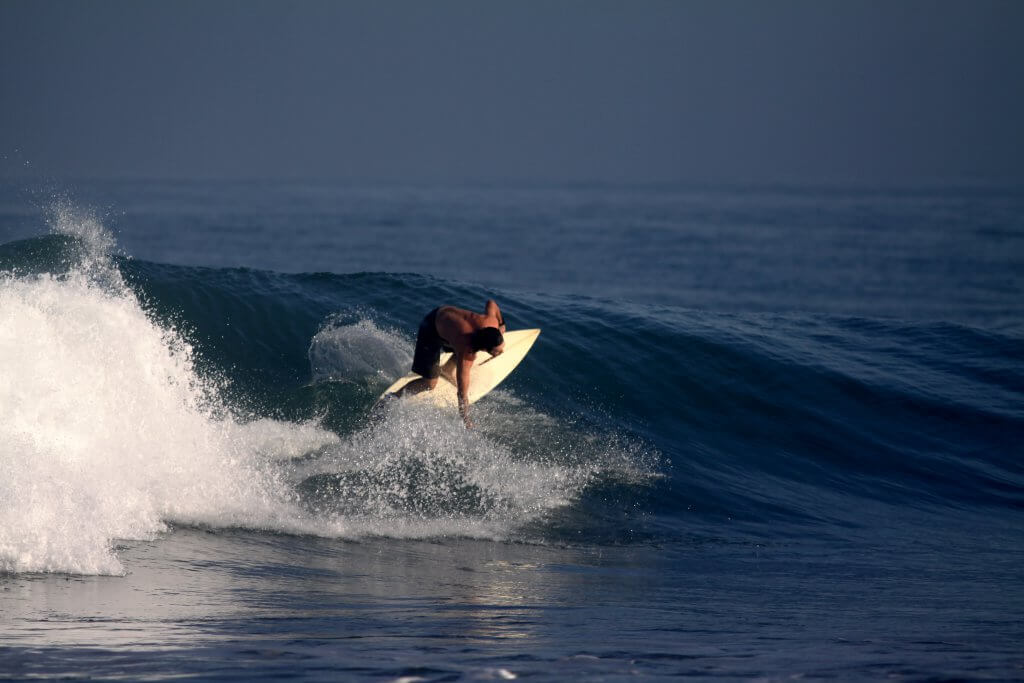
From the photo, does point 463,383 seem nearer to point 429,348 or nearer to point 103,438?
point 429,348

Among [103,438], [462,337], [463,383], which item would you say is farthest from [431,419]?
[103,438]

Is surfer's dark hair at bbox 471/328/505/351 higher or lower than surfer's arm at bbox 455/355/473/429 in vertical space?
higher

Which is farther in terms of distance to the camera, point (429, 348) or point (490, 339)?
point (429, 348)

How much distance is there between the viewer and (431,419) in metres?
9.02

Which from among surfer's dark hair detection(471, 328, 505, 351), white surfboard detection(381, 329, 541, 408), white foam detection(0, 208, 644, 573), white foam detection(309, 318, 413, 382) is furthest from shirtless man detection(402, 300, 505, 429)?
white foam detection(309, 318, 413, 382)

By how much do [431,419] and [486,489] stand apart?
103 centimetres

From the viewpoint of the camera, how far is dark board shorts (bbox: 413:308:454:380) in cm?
887

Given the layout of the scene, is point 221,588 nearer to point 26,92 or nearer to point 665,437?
point 665,437

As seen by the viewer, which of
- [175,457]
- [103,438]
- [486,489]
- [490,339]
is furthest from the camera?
[490,339]

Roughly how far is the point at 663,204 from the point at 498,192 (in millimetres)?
22137

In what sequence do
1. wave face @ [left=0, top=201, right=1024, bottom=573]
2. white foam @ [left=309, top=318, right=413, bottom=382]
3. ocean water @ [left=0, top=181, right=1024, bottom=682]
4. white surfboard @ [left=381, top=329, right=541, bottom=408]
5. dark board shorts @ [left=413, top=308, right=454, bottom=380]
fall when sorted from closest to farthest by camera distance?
ocean water @ [left=0, top=181, right=1024, bottom=682]
wave face @ [left=0, top=201, right=1024, bottom=573]
dark board shorts @ [left=413, top=308, right=454, bottom=380]
white surfboard @ [left=381, top=329, right=541, bottom=408]
white foam @ [left=309, top=318, right=413, bottom=382]

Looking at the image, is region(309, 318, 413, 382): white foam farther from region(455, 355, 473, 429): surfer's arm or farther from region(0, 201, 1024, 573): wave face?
region(455, 355, 473, 429): surfer's arm

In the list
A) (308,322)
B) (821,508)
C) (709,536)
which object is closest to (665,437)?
(821,508)

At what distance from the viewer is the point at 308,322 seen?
11914 mm
